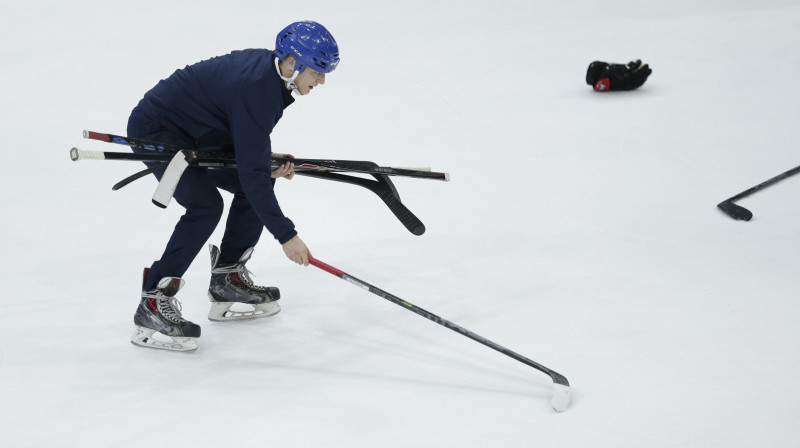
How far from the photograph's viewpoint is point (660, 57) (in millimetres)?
6340

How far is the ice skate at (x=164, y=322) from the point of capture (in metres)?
2.91

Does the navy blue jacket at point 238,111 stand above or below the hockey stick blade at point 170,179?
above

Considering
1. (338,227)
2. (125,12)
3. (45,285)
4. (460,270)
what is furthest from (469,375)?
(125,12)

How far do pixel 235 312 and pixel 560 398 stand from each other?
4.35ft

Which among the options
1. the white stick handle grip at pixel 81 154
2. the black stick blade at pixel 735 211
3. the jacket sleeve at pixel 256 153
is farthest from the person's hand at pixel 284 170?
the black stick blade at pixel 735 211

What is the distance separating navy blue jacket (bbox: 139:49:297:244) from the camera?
8.80 feet

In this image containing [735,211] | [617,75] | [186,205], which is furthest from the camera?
[617,75]

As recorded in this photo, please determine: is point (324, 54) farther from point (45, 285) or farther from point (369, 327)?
point (45, 285)

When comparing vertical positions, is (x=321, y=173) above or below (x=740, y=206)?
above

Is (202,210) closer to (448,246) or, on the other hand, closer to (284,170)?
(284,170)

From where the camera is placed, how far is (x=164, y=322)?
2.91m

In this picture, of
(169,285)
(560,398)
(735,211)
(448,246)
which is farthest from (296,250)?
(735,211)

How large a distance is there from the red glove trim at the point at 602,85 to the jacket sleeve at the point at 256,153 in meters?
3.42

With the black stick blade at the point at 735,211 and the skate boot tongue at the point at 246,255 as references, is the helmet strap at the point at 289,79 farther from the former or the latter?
the black stick blade at the point at 735,211
